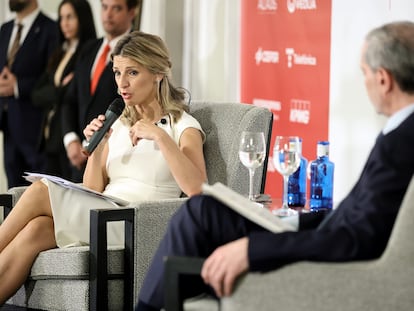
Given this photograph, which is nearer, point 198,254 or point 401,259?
point 401,259

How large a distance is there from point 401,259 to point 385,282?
0.07 meters

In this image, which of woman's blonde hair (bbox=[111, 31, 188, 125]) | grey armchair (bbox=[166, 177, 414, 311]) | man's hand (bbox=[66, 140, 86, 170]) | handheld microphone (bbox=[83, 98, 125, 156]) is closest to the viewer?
grey armchair (bbox=[166, 177, 414, 311])

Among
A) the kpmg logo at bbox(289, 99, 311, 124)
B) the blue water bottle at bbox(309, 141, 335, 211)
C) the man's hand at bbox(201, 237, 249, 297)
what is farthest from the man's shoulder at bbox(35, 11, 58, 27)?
the man's hand at bbox(201, 237, 249, 297)

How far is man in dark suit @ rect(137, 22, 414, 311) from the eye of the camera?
2562 mm

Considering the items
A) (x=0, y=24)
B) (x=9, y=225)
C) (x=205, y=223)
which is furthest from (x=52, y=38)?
(x=205, y=223)

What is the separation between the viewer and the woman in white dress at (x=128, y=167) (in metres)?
3.87

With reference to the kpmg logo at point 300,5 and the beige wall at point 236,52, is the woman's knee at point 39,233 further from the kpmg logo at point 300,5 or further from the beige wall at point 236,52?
the kpmg logo at point 300,5

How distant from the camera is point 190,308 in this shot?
9.04 ft

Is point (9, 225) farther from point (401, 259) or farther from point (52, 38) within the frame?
point (52, 38)

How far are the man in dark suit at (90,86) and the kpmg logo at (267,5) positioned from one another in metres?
1.11

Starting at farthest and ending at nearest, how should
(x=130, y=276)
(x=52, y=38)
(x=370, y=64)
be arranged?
(x=52, y=38) → (x=130, y=276) → (x=370, y=64)

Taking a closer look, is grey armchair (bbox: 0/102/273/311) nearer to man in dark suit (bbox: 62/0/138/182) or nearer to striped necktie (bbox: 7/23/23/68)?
man in dark suit (bbox: 62/0/138/182)

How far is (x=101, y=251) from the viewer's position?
3.69m

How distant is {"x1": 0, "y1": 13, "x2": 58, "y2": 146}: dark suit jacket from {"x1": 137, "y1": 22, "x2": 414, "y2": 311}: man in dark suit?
13.5 ft
